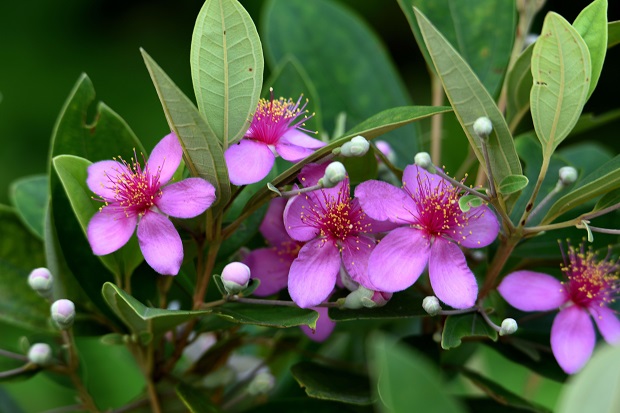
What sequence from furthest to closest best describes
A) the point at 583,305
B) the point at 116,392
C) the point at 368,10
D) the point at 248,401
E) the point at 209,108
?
the point at 368,10, the point at 116,392, the point at 248,401, the point at 583,305, the point at 209,108

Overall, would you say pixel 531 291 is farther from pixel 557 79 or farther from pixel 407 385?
pixel 407 385

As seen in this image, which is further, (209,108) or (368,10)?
(368,10)

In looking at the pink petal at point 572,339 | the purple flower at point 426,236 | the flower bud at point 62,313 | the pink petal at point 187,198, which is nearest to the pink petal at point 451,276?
the purple flower at point 426,236

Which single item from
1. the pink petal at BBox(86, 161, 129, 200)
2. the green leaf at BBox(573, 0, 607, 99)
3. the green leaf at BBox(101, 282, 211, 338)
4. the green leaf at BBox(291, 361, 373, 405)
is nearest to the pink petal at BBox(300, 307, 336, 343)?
the green leaf at BBox(291, 361, 373, 405)

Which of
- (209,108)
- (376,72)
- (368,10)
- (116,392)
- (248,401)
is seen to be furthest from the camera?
(368,10)

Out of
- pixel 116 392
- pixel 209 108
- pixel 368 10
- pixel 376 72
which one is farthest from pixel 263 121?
pixel 368 10

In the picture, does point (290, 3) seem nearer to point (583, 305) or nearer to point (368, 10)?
point (583, 305)

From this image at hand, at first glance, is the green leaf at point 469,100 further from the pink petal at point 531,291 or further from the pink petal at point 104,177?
the pink petal at point 104,177
